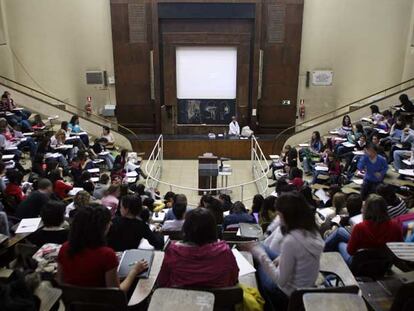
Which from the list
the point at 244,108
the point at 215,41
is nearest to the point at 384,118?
the point at 244,108

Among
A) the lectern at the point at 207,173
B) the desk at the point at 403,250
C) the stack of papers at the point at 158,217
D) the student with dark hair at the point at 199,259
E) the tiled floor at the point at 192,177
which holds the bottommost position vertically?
the tiled floor at the point at 192,177

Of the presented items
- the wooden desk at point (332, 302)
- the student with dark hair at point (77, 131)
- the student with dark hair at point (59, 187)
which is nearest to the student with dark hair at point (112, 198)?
the student with dark hair at point (59, 187)

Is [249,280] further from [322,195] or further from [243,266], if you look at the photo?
[322,195]

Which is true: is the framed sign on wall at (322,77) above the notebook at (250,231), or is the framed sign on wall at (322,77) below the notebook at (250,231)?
above

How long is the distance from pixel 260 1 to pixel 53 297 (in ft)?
44.7

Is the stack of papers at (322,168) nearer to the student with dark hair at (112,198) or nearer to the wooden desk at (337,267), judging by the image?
the student with dark hair at (112,198)

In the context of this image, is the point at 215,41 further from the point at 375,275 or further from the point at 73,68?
the point at 375,275

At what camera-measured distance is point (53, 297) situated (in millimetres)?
2936

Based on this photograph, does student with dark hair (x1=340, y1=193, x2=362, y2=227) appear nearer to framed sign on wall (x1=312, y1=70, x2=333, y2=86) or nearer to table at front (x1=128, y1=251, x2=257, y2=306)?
table at front (x1=128, y1=251, x2=257, y2=306)

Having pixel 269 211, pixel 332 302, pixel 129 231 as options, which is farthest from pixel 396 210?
pixel 129 231

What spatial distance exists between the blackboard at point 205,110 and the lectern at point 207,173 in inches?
182

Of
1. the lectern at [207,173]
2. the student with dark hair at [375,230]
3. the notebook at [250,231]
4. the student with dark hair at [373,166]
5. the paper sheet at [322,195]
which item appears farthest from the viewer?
the lectern at [207,173]

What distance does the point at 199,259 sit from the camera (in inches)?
112

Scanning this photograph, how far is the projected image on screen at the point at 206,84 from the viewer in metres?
15.4
